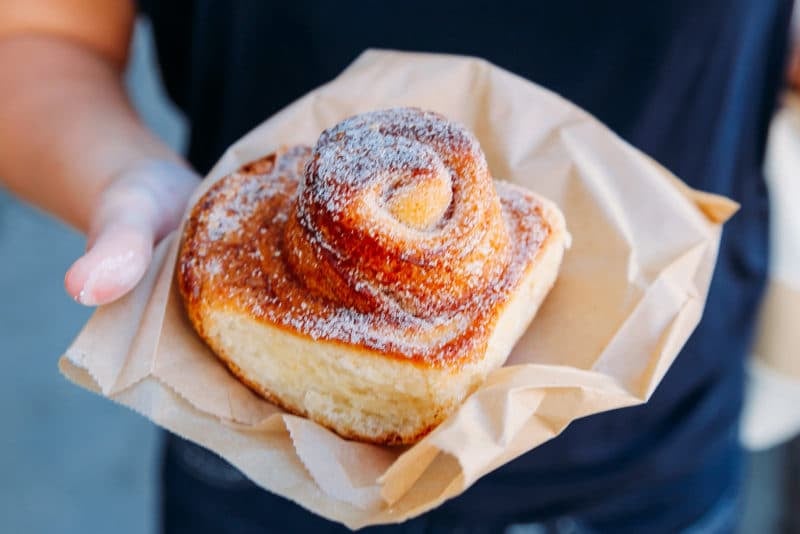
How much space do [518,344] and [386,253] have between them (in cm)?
22

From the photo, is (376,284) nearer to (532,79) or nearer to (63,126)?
(532,79)

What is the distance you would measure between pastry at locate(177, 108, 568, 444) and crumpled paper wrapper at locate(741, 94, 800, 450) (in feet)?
1.59

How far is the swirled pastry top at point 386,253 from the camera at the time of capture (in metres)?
0.76

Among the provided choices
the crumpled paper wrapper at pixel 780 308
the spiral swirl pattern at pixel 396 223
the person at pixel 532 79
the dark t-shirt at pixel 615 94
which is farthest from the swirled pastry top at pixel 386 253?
the crumpled paper wrapper at pixel 780 308

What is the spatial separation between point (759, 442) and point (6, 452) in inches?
78.9

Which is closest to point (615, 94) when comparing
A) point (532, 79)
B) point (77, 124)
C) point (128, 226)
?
point (532, 79)

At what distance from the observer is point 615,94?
1.03m

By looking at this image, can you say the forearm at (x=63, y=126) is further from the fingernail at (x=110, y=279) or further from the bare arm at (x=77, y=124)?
the fingernail at (x=110, y=279)

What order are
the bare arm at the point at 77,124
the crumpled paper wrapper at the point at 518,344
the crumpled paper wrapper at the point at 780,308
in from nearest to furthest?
the crumpled paper wrapper at the point at 518,344 < the bare arm at the point at 77,124 < the crumpled paper wrapper at the point at 780,308

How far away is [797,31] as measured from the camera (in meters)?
1.10

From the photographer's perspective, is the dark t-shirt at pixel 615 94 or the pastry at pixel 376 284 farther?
the dark t-shirt at pixel 615 94

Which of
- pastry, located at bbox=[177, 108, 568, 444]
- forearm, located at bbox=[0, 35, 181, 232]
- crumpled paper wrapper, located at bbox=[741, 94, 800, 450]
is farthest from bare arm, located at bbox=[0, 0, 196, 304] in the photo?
crumpled paper wrapper, located at bbox=[741, 94, 800, 450]

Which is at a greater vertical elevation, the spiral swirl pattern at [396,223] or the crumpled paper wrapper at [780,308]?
the spiral swirl pattern at [396,223]

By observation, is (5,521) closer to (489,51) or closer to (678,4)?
(489,51)
